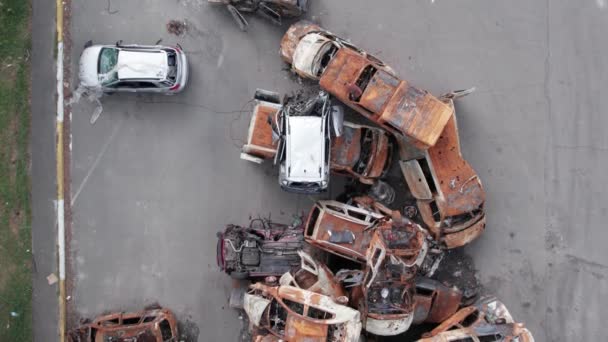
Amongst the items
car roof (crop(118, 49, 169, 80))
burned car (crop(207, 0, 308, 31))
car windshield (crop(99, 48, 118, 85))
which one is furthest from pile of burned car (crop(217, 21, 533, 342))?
car windshield (crop(99, 48, 118, 85))

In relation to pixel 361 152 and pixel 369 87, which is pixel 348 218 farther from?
pixel 369 87

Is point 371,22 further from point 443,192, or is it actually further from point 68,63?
point 68,63

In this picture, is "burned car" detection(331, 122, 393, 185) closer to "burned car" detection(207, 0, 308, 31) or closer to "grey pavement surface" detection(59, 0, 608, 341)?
"grey pavement surface" detection(59, 0, 608, 341)

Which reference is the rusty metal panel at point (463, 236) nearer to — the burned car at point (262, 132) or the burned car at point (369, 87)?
the burned car at point (369, 87)

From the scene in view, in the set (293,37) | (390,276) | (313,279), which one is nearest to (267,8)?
(293,37)

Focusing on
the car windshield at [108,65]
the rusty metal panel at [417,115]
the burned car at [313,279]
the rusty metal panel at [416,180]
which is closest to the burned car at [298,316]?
the burned car at [313,279]

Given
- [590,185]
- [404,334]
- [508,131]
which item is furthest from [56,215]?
[590,185]
